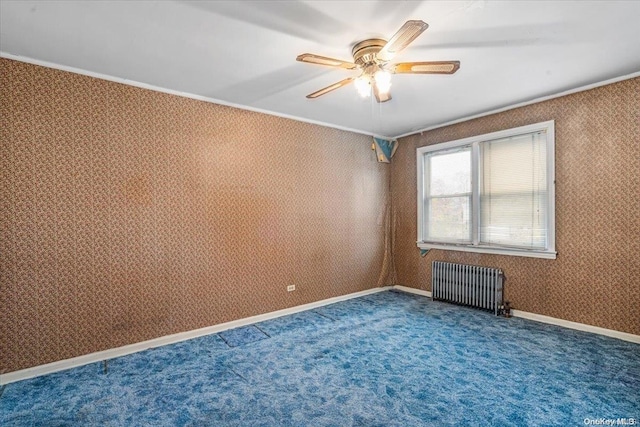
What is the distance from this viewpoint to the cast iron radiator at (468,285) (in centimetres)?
420

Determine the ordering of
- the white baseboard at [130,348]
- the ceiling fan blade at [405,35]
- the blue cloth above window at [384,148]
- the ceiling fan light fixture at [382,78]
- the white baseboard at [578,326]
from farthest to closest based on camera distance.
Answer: the blue cloth above window at [384,148], the white baseboard at [578,326], the white baseboard at [130,348], the ceiling fan light fixture at [382,78], the ceiling fan blade at [405,35]

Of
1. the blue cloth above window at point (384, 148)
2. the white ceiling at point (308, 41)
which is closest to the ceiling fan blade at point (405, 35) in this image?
the white ceiling at point (308, 41)

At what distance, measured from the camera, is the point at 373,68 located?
2.47m

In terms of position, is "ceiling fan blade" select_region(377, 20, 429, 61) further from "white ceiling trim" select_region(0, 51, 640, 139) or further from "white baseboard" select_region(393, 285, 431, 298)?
"white baseboard" select_region(393, 285, 431, 298)

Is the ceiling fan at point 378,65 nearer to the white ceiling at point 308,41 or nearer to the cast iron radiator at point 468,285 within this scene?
the white ceiling at point 308,41

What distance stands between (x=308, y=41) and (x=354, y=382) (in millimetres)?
2745

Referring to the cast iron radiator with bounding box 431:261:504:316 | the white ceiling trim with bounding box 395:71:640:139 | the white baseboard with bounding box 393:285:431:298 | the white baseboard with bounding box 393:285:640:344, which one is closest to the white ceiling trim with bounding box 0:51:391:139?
the white ceiling trim with bounding box 395:71:640:139

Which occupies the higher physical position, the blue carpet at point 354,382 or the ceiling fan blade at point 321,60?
the ceiling fan blade at point 321,60

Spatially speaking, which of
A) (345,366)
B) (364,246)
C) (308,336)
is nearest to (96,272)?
(308,336)

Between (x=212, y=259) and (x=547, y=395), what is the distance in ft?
10.9

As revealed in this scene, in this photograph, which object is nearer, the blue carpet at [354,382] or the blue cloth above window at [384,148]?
the blue carpet at [354,382]

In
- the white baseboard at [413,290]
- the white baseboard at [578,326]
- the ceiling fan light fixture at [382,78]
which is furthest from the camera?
the white baseboard at [413,290]

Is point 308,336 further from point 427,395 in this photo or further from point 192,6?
point 192,6

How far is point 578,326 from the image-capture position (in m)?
3.60
